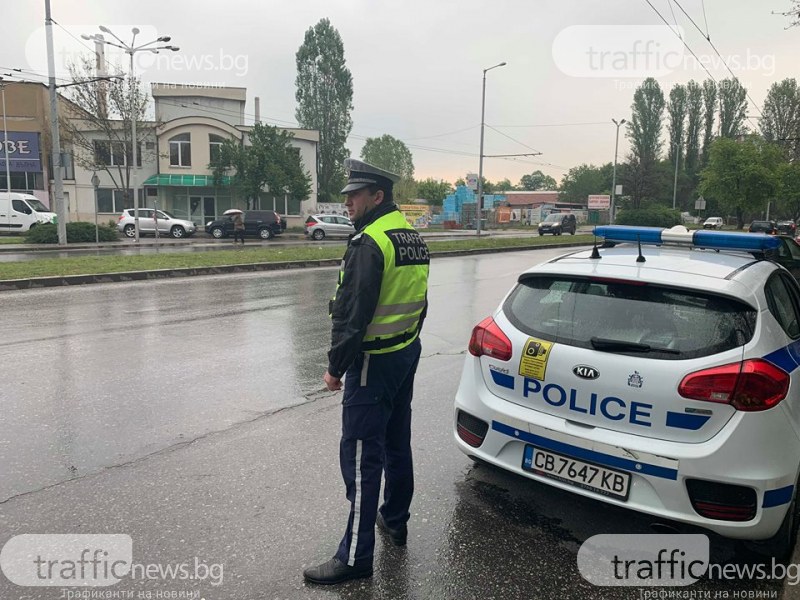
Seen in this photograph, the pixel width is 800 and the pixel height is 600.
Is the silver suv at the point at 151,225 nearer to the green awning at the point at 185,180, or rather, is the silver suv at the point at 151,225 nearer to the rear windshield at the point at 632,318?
the green awning at the point at 185,180

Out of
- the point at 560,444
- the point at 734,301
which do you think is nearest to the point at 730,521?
the point at 560,444

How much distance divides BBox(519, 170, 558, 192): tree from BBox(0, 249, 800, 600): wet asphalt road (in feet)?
512

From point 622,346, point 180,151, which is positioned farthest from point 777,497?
point 180,151

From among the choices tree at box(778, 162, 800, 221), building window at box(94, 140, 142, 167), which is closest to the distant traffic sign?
tree at box(778, 162, 800, 221)

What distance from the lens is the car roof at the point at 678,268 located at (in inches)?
119

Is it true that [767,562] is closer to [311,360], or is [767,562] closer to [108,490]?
[108,490]

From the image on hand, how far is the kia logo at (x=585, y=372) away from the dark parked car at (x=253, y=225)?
107 feet

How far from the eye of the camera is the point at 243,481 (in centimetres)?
360

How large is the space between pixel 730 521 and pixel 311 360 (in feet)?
15.4

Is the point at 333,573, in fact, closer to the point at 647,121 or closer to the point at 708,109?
the point at 647,121

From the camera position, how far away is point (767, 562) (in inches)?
114

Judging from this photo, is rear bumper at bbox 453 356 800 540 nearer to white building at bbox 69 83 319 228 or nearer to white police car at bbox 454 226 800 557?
white police car at bbox 454 226 800 557

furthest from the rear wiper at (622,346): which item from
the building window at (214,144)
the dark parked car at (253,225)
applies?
the building window at (214,144)

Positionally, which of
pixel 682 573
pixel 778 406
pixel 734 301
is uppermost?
pixel 734 301
